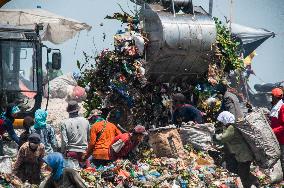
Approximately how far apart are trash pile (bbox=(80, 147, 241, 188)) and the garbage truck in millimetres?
2834

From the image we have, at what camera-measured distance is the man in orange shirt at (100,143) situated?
39.3ft

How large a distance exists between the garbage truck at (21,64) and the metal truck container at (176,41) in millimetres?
1897

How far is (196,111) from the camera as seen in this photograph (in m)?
13.6

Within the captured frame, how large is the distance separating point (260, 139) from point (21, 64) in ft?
16.6

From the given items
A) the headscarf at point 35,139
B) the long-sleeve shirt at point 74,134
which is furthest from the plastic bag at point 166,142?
the headscarf at point 35,139

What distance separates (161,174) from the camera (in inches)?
466

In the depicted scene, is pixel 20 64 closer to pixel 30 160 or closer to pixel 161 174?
pixel 161 174

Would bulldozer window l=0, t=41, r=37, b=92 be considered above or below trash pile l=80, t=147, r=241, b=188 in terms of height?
above

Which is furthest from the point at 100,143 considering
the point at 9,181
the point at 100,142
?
the point at 9,181

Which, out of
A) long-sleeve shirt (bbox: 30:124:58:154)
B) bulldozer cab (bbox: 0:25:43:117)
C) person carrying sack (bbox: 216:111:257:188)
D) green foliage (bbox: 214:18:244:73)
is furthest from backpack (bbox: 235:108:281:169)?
bulldozer cab (bbox: 0:25:43:117)

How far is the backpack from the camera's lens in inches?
481

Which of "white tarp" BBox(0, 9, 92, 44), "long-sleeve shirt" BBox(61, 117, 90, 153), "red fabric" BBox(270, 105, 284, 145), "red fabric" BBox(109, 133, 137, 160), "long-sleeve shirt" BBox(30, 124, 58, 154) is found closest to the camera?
"long-sleeve shirt" BBox(30, 124, 58, 154)

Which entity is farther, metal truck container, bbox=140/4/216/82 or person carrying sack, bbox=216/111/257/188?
metal truck container, bbox=140/4/216/82

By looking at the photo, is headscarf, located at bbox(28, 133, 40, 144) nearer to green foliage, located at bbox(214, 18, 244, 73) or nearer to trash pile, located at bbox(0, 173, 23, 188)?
trash pile, located at bbox(0, 173, 23, 188)
